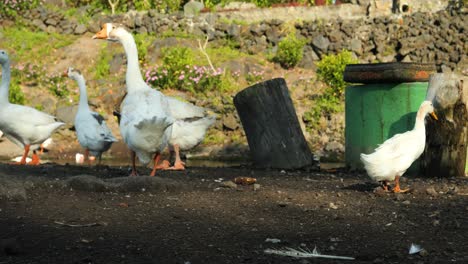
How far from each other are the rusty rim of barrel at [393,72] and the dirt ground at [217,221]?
7.05ft

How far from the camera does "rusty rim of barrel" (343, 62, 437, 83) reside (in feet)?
31.5

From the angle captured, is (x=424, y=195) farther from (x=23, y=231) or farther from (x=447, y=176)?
(x=23, y=231)

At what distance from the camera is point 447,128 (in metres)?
9.05

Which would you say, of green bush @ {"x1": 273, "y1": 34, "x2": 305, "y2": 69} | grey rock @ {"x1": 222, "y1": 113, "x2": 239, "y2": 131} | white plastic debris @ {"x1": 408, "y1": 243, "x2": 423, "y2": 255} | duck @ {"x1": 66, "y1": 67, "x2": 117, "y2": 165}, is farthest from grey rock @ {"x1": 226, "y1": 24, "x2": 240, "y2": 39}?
white plastic debris @ {"x1": 408, "y1": 243, "x2": 423, "y2": 255}

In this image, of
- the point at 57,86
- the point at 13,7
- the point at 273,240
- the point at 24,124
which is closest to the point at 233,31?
the point at 57,86

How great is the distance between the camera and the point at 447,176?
9086mm

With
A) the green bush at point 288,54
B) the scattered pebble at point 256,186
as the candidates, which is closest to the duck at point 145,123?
the scattered pebble at point 256,186

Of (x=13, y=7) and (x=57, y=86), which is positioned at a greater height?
(x=13, y=7)

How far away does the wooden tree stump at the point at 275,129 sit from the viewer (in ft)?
34.3

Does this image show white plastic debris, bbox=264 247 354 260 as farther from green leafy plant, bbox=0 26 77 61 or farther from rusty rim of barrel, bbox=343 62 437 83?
green leafy plant, bbox=0 26 77 61

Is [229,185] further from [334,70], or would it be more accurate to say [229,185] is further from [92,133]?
[334,70]

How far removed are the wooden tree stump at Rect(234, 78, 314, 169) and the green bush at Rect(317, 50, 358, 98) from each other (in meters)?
10.0

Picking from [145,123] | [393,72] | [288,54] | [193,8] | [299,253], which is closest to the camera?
[299,253]

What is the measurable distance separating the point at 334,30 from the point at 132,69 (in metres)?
16.4
